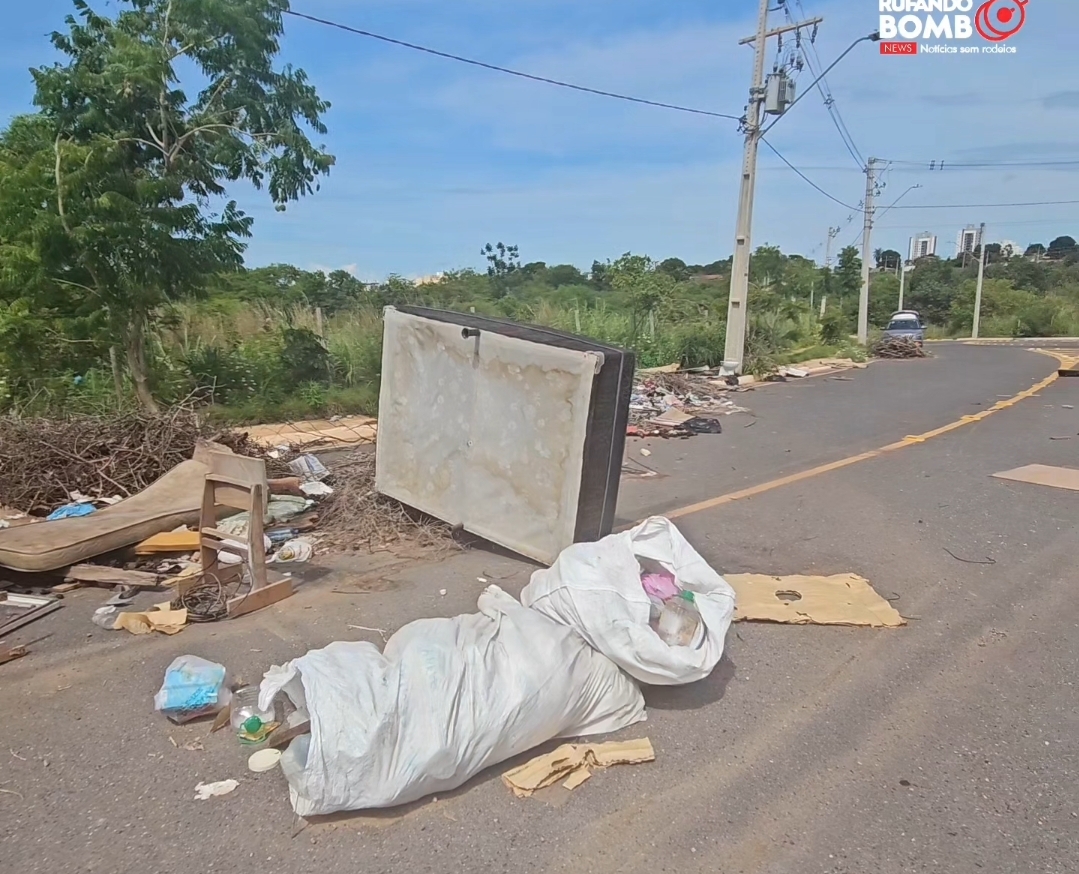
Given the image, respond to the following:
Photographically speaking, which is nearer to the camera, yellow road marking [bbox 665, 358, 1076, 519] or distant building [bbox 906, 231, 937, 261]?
yellow road marking [bbox 665, 358, 1076, 519]

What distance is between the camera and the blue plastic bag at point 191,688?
3.12 m

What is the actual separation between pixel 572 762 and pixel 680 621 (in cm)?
83

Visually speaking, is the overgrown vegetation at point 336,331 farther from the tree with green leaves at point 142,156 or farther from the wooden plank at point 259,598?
the wooden plank at point 259,598

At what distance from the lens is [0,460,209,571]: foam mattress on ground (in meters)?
4.50

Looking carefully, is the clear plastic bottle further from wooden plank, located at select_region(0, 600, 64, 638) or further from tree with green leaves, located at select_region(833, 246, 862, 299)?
tree with green leaves, located at select_region(833, 246, 862, 299)

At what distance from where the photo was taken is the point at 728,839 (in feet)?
8.15

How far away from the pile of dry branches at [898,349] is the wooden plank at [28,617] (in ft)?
89.0

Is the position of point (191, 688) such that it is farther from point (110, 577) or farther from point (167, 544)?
point (167, 544)

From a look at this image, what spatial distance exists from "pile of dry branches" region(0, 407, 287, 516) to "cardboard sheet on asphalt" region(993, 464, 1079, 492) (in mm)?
6761

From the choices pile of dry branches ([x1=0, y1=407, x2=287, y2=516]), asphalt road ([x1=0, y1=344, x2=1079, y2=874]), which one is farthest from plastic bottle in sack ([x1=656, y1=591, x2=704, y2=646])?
pile of dry branches ([x1=0, y1=407, x2=287, y2=516])

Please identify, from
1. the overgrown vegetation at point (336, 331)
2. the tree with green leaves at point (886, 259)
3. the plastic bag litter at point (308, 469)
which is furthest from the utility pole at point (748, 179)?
the tree with green leaves at point (886, 259)

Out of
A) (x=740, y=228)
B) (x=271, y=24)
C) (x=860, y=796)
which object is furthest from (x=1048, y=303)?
(x=860, y=796)

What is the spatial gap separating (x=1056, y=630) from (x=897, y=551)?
4.31 feet

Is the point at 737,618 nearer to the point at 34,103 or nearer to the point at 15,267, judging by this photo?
the point at 15,267
